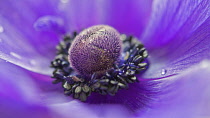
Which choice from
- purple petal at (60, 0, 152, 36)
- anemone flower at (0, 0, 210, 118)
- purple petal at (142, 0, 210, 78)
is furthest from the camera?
purple petal at (60, 0, 152, 36)

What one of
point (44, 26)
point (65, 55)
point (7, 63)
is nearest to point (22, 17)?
point (44, 26)

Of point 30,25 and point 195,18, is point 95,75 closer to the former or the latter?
point 195,18

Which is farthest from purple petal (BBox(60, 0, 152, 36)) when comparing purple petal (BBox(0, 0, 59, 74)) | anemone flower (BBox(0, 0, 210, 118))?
purple petal (BBox(0, 0, 59, 74))

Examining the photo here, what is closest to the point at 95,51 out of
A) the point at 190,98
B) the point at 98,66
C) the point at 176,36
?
the point at 98,66

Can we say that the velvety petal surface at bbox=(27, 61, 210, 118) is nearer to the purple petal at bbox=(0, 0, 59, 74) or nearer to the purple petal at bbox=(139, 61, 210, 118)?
the purple petal at bbox=(139, 61, 210, 118)

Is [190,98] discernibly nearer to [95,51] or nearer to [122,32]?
[95,51]

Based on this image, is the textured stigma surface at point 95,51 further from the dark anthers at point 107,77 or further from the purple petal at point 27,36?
the purple petal at point 27,36
